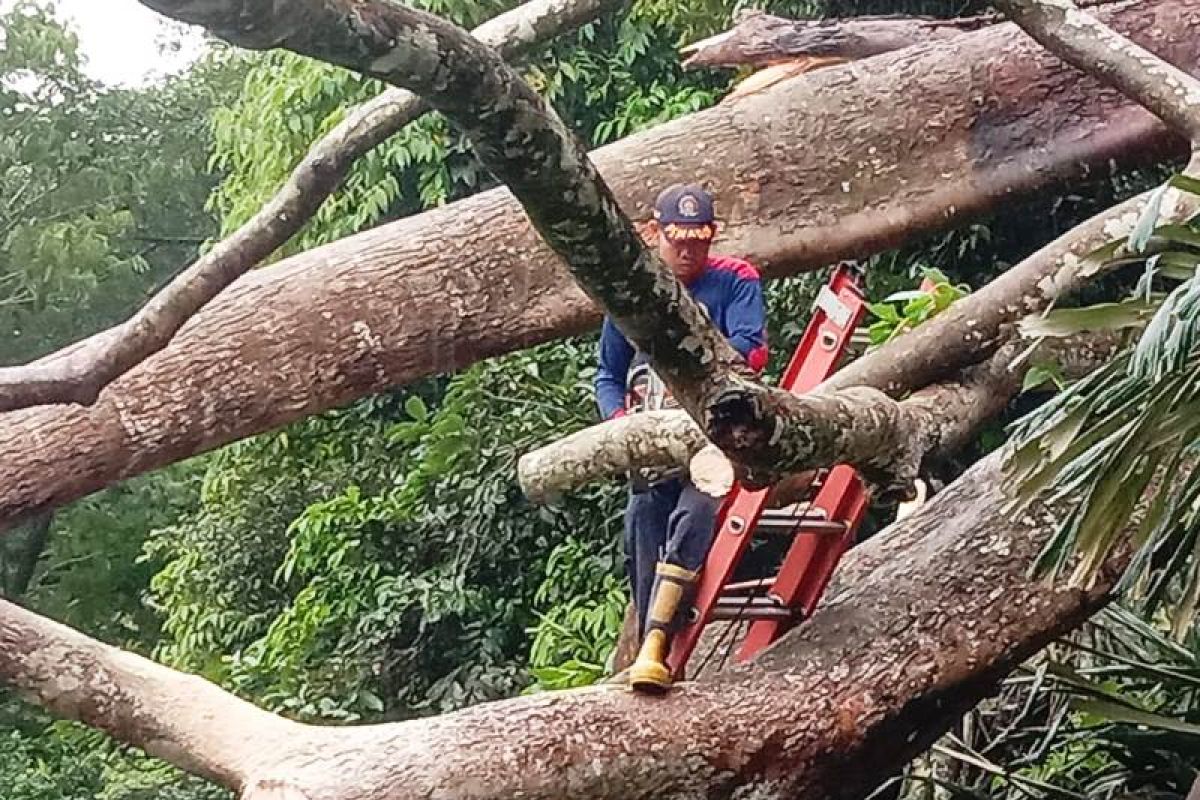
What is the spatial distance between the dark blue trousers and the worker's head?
316 millimetres

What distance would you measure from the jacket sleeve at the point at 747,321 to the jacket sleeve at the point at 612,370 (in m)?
0.19

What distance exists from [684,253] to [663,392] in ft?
0.67

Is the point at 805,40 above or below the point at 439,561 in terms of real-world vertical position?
above

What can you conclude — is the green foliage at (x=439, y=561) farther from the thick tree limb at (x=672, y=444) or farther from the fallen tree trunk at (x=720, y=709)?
the thick tree limb at (x=672, y=444)

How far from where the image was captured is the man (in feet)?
7.94

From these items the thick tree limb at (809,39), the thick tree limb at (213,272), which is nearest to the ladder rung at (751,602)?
the thick tree limb at (213,272)

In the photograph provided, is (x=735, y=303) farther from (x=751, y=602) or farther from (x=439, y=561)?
(x=439, y=561)

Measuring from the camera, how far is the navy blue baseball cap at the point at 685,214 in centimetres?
237

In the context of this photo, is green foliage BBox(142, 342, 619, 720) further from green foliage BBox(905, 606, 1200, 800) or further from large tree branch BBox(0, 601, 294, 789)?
large tree branch BBox(0, 601, 294, 789)

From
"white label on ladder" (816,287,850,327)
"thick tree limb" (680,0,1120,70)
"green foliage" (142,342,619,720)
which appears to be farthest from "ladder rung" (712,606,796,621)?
"green foliage" (142,342,619,720)

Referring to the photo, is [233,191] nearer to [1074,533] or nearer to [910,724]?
[910,724]

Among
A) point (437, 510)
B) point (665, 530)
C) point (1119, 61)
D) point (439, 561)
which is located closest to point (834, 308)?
point (665, 530)

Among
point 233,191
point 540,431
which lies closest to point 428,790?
point 540,431

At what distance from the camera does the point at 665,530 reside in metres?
2.68
